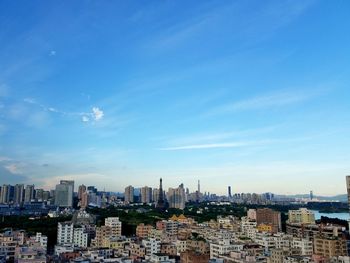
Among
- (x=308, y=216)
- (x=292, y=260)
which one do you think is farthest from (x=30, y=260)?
(x=308, y=216)

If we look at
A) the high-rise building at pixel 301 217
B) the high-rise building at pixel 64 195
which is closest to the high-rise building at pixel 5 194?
the high-rise building at pixel 64 195

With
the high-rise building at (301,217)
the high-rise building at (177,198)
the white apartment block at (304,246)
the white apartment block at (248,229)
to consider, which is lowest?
the white apartment block at (304,246)

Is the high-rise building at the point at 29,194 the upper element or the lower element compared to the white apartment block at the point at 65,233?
upper

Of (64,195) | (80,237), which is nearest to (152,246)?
(80,237)

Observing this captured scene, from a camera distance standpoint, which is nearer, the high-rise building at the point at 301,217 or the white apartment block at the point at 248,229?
the white apartment block at the point at 248,229

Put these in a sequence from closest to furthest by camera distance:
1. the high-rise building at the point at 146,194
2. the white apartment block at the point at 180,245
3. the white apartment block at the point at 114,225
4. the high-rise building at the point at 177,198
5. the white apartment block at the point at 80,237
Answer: the white apartment block at the point at 180,245, the white apartment block at the point at 80,237, the white apartment block at the point at 114,225, the high-rise building at the point at 177,198, the high-rise building at the point at 146,194

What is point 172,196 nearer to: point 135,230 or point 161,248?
point 135,230

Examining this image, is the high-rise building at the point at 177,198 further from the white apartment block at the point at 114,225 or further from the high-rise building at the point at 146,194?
the white apartment block at the point at 114,225

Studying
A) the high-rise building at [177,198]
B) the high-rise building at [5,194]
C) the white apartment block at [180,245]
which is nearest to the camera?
the white apartment block at [180,245]

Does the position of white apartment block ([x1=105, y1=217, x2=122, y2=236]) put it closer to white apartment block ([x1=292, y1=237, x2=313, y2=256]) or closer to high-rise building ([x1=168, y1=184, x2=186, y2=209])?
white apartment block ([x1=292, y1=237, x2=313, y2=256])

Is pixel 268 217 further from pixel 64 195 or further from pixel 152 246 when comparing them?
pixel 64 195
